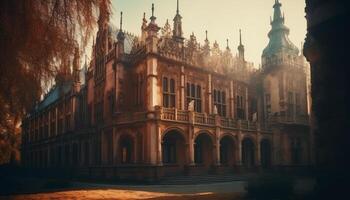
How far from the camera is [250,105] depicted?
38.0 metres

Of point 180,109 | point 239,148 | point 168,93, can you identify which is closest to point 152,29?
point 168,93

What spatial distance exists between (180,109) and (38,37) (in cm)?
2053

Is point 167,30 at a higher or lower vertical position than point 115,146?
higher

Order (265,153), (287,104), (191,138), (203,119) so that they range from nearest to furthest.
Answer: (191,138) < (203,119) < (287,104) < (265,153)

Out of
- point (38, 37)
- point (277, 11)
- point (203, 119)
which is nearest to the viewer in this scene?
point (38, 37)

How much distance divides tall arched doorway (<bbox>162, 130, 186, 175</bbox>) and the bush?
1472 centimetres

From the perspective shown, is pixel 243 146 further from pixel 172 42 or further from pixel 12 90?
pixel 12 90

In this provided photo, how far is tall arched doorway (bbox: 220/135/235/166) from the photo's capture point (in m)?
31.8

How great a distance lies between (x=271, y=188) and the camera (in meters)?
12.1

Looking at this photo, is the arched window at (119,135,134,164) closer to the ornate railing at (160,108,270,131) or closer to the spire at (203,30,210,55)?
the ornate railing at (160,108,270,131)

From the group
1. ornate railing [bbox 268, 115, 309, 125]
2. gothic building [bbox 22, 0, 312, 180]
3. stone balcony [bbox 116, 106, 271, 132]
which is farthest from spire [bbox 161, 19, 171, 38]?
ornate railing [bbox 268, 115, 309, 125]

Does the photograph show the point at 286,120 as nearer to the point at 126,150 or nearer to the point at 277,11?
the point at 277,11

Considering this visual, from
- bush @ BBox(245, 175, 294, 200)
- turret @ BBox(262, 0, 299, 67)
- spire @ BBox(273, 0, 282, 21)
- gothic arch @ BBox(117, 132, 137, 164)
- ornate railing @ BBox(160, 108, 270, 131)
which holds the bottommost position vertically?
bush @ BBox(245, 175, 294, 200)

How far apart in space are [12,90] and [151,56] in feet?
54.8
